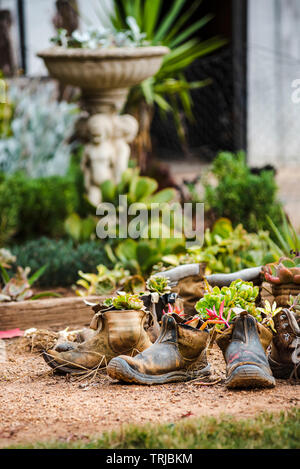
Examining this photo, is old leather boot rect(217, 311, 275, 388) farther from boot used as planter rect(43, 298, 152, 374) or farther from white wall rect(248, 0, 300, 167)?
white wall rect(248, 0, 300, 167)

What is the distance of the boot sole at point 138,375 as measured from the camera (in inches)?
97.1

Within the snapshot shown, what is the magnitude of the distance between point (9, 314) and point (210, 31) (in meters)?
6.58

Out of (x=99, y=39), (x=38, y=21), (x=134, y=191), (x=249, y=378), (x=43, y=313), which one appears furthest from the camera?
(x=38, y=21)

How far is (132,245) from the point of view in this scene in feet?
13.5

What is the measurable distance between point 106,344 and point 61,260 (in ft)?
5.65

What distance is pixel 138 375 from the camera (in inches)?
98.7

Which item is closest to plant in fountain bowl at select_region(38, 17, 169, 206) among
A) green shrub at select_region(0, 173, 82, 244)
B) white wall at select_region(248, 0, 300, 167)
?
green shrub at select_region(0, 173, 82, 244)

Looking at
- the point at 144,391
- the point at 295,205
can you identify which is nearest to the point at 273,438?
the point at 144,391

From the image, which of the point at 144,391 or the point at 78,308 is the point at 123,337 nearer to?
the point at 144,391

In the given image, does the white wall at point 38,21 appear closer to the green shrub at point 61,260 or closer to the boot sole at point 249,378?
the green shrub at point 61,260

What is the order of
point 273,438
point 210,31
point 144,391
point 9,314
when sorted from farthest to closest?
point 210,31
point 9,314
point 144,391
point 273,438

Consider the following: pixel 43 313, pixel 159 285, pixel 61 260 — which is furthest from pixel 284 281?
pixel 61 260

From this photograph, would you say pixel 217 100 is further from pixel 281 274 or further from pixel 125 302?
pixel 125 302

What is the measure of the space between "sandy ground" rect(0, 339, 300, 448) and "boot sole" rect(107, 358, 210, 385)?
0.09 ft
